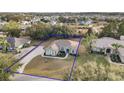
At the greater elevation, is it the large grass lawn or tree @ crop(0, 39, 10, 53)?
tree @ crop(0, 39, 10, 53)

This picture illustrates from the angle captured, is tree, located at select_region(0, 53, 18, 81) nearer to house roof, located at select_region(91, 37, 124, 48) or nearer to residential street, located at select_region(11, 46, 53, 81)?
residential street, located at select_region(11, 46, 53, 81)

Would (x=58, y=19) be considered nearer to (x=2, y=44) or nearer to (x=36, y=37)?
(x=36, y=37)

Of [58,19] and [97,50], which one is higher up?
[58,19]

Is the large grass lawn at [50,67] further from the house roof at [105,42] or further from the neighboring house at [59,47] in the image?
the house roof at [105,42]

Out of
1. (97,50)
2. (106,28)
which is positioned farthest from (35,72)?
(106,28)

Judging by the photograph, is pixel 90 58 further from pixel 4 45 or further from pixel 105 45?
pixel 4 45

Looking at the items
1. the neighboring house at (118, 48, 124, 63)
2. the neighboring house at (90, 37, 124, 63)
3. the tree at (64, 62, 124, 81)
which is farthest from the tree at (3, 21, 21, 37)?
the neighboring house at (118, 48, 124, 63)
